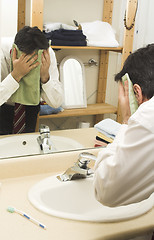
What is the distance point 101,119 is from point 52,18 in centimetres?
58

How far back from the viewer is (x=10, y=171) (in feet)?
4.82

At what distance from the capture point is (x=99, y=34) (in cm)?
159

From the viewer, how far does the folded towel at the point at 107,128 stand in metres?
1.72

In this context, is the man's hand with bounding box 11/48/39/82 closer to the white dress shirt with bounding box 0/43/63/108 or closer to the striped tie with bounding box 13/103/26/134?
the white dress shirt with bounding box 0/43/63/108

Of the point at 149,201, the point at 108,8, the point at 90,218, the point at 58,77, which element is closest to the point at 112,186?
the point at 90,218

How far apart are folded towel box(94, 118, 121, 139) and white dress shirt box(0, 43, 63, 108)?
26 cm

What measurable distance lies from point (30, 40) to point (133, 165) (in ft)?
2.81

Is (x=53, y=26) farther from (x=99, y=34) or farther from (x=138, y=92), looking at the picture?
(x=138, y=92)

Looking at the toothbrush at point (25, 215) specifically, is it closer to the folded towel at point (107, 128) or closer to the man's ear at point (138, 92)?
the man's ear at point (138, 92)

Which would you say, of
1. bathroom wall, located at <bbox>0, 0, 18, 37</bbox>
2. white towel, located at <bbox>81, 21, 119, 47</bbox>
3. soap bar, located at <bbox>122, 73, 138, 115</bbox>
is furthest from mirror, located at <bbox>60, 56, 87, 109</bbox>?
soap bar, located at <bbox>122, 73, 138, 115</bbox>

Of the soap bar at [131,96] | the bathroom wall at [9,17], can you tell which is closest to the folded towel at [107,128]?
the soap bar at [131,96]

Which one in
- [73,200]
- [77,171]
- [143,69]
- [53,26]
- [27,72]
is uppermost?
[53,26]

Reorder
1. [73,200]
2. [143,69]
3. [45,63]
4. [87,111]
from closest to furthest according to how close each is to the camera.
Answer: [143,69] → [73,200] → [45,63] → [87,111]

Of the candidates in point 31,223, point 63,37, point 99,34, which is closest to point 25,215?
point 31,223
